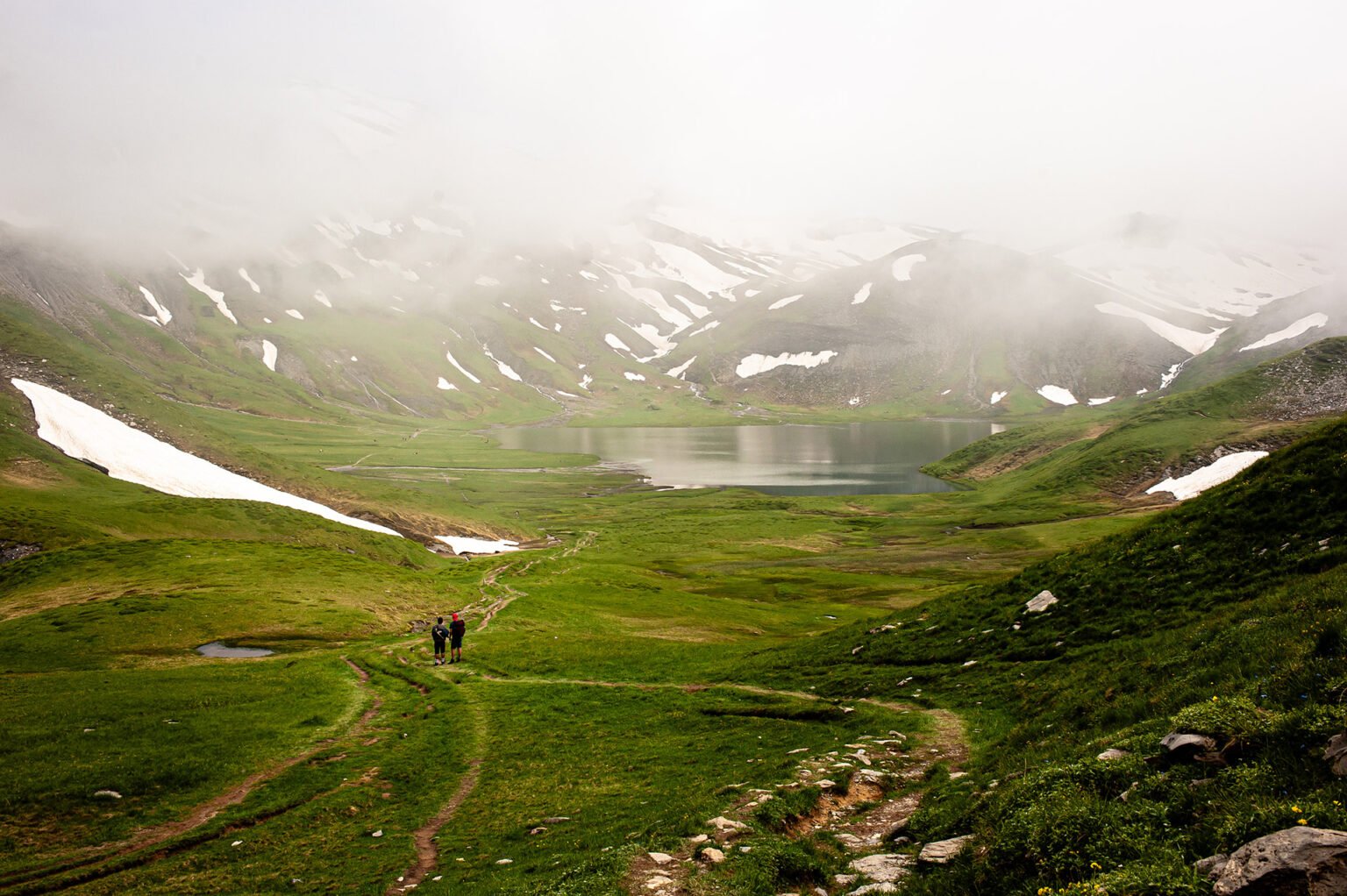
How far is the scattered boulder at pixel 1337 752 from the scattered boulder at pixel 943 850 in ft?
14.2

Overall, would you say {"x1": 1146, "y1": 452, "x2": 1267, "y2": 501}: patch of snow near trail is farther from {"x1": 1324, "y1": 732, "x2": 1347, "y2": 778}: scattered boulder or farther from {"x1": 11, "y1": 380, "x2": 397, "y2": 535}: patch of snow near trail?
{"x1": 1324, "y1": 732, "x2": 1347, "y2": 778}: scattered boulder

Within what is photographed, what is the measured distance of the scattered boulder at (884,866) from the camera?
31.9 feet

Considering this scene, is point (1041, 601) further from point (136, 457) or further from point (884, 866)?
point (136, 457)

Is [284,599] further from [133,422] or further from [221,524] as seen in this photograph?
[133,422]

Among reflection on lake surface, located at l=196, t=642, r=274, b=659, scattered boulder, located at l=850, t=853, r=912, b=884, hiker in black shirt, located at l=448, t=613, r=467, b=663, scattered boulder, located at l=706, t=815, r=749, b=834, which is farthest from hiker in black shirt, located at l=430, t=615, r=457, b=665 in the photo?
scattered boulder, located at l=850, t=853, r=912, b=884

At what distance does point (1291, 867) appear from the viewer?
5.35m

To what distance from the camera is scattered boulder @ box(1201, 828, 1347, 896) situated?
17.1ft

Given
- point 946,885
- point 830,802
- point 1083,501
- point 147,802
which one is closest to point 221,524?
point 147,802

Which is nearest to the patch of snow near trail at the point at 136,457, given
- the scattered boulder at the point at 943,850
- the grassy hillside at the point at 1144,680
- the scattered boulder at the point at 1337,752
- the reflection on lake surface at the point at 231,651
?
the reflection on lake surface at the point at 231,651

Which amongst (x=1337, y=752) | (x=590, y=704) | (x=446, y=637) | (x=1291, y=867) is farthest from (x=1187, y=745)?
(x=446, y=637)

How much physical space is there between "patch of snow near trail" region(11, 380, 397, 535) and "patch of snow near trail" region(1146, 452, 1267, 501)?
382 feet

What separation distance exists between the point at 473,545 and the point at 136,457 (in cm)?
3742

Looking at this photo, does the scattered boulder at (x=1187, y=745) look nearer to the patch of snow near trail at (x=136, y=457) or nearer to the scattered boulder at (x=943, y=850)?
the scattered boulder at (x=943, y=850)

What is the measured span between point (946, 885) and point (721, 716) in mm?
16060
